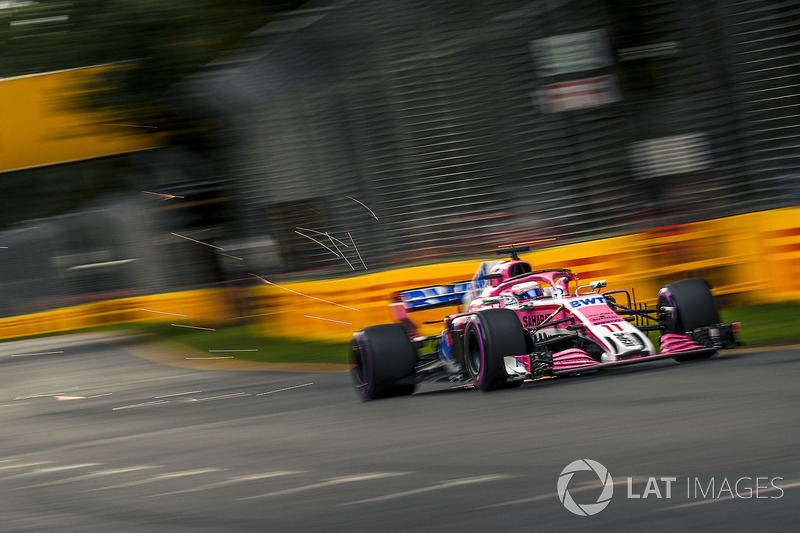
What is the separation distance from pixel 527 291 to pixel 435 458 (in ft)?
13.0

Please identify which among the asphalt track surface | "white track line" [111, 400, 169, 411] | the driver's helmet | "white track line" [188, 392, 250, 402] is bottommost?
"white track line" [188, 392, 250, 402]

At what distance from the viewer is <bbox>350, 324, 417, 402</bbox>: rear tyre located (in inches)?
413

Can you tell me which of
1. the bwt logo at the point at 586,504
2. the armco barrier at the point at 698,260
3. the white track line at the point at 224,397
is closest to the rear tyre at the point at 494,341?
the bwt logo at the point at 586,504

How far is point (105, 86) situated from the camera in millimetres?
4895

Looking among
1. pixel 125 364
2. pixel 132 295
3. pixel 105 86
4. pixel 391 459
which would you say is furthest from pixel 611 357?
pixel 132 295

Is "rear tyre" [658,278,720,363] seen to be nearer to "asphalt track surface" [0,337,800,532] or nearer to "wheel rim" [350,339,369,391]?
"asphalt track surface" [0,337,800,532]

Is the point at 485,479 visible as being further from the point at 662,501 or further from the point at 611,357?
the point at 611,357

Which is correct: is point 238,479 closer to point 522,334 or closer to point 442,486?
point 442,486

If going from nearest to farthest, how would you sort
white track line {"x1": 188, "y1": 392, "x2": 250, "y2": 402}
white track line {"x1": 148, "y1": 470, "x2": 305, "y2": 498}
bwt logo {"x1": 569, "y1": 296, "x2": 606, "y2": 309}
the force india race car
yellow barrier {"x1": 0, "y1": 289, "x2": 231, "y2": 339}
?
white track line {"x1": 148, "y1": 470, "x2": 305, "y2": 498}
the force india race car
bwt logo {"x1": 569, "y1": 296, "x2": 606, "y2": 309}
white track line {"x1": 188, "y1": 392, "x2": 250, "y2": 402}
yellow barrier {"x1": 0, "y1": 289, "x2": 231, "y2": 339}

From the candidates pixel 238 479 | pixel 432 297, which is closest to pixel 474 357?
pixel 432 297

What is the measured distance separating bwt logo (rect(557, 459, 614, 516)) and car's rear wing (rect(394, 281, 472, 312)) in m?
5.13

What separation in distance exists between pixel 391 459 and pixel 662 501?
2430 mm

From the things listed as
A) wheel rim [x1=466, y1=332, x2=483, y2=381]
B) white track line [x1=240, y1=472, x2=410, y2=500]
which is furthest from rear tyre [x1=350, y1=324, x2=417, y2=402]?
white track line [x1=240, y1=472, x2=410, y2=500]

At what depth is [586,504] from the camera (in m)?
4.77
